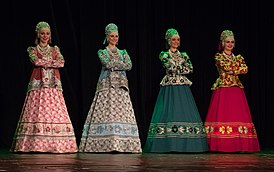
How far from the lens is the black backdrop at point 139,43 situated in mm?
8961

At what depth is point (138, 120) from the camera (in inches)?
373

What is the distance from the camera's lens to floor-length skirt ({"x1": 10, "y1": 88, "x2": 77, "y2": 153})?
7738 millimetres

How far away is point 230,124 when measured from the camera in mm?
8492

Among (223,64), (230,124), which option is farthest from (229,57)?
(230,124)

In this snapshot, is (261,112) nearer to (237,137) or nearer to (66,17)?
(237,137)

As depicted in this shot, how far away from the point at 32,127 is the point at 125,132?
108 cm

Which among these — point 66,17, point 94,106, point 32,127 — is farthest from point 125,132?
point 66,17

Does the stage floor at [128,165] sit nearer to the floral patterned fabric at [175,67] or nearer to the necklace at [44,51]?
the necklace at [44,51]

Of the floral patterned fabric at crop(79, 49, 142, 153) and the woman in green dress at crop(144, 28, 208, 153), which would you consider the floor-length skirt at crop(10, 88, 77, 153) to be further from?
the woman in green dress at crop(144, 28, 208, 153)

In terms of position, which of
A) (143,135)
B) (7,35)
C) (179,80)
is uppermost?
(7,35)

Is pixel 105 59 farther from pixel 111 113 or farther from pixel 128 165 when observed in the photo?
pixel 128 165

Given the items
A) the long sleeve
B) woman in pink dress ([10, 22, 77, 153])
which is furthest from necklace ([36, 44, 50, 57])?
the long sleeve

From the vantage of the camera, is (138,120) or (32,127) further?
Answer: (138,120)

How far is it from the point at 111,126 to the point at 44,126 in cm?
77
